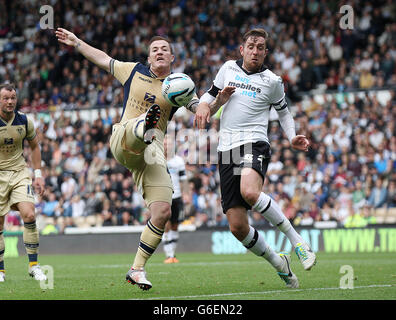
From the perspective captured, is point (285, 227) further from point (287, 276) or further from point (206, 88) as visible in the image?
point (206, 88)

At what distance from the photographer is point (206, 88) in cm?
2202

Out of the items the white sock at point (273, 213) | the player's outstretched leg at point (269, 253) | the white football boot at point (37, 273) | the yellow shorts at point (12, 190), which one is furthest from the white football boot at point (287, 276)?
the yellow shorts at point (12, 190)

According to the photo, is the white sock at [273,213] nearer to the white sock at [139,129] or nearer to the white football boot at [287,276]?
the white football boot at [287,276]

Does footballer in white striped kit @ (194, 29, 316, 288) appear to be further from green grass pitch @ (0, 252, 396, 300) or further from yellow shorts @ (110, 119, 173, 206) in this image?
yellow shorts @ (110, 119, 173, 206)

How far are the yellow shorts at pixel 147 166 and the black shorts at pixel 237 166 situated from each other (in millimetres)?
636

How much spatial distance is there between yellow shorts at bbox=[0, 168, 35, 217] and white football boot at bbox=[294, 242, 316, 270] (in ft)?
13.6

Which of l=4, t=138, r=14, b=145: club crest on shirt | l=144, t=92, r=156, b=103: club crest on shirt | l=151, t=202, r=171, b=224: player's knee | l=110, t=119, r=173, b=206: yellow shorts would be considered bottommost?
l=151, t=202, r=171, b=224: player's knee

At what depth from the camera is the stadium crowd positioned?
19219 millimetres

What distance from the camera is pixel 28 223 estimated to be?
402 inches

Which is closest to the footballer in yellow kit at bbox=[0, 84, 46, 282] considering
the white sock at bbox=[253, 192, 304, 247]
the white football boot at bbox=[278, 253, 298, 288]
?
the white sock at bbox=[253, 192, 304, 247]

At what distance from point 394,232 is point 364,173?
2258 mm

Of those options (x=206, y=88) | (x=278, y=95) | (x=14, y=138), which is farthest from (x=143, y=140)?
(x=206, y=88)

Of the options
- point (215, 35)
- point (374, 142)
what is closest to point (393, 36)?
point (374, 142)
